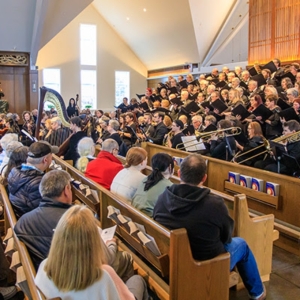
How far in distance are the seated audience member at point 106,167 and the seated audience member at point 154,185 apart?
0.74 m

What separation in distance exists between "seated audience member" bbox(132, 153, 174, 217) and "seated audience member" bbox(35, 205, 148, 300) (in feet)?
4.13

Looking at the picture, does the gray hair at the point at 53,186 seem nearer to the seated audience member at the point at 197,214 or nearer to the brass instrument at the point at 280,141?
the seated audience member at the point at 197,214

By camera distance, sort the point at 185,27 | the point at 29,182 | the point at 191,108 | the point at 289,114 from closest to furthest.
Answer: the point at 29,182 < the point at 289,114 < the point at 191,108 < the point at 185,27

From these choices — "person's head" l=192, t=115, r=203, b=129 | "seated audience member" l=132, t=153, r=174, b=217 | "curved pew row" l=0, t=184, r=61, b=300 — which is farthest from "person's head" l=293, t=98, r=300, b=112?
"curved pew row" l=0, t=184, r=61, b=300

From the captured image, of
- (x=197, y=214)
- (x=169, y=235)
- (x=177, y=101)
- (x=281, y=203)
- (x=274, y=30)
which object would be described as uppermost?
(x=274, y=30)

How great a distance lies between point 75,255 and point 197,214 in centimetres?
93

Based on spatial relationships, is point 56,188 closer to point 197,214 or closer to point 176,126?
point 197,214

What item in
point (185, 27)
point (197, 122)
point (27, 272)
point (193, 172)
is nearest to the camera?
point (27, 272)

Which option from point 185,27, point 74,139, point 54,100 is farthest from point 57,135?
point 185,27

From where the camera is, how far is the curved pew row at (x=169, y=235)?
7.10ft

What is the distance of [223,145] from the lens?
5.03 metres

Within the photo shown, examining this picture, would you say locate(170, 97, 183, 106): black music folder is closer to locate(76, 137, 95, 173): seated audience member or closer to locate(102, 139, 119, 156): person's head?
locate(76, 137, 95, 173): seated audience member

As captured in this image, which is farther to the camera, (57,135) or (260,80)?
(260,80)

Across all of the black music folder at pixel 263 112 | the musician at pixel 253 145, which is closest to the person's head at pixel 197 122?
the black music folder at pixel 263 112
